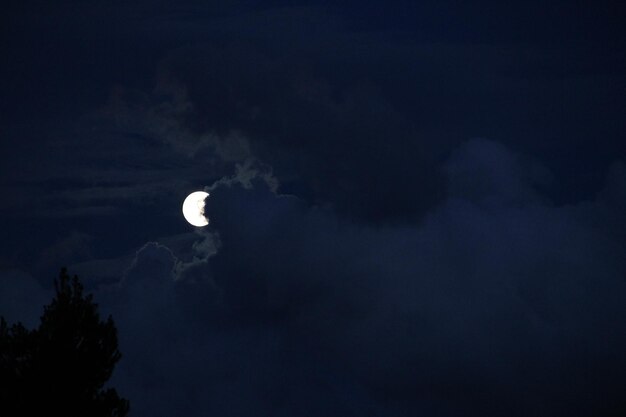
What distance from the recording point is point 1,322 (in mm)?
31875

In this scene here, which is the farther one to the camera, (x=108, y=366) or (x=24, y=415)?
(x=108, y=366)

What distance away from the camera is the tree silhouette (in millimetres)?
30703

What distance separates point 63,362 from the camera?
31.6 m

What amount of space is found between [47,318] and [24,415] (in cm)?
360

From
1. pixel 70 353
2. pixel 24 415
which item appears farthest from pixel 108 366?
pixel 24 415

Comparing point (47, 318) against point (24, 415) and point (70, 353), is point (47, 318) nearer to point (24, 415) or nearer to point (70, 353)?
point (70, 353)

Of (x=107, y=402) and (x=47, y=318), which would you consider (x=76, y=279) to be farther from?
(x=107, y=402)

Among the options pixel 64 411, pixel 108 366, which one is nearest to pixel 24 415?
pixel 64 411

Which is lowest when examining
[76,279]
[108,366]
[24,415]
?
[24,415]

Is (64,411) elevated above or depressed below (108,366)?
below

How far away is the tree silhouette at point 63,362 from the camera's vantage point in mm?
30703

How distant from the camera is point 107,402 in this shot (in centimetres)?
3142

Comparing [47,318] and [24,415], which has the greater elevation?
[47,318]

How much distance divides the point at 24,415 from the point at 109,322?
4.46m
